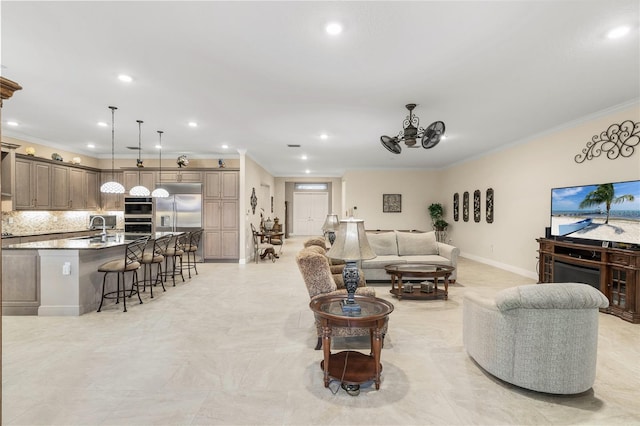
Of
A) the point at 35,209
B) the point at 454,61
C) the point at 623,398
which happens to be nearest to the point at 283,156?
the point at 35,209

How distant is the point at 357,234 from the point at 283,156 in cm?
648

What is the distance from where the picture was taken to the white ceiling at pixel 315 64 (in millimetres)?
2484

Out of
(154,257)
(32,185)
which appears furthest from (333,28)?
(32,185)

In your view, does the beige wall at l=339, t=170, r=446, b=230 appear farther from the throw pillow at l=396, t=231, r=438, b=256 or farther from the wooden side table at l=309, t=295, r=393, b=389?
the wooden side table at l=309, t=295, r=393, b=389

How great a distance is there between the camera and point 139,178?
7.72m

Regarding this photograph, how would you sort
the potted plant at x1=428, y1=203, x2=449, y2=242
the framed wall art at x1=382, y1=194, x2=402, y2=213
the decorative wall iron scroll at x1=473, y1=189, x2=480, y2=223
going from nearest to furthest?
the decorative wall iron scroll at x1=473, y1=189, x2=480, y2=223
the potted plant at x1=428, y1=203, x2=449, y2=242
the framed wall art at x1=382, y1=194, x2=402, y2=213

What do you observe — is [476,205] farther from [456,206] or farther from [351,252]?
[351,252]

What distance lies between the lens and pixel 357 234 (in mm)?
2627

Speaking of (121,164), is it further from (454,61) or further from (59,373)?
(454,61)

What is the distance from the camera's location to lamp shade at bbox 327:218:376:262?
2.57 meters

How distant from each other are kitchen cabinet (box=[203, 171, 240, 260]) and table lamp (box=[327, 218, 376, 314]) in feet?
18.4

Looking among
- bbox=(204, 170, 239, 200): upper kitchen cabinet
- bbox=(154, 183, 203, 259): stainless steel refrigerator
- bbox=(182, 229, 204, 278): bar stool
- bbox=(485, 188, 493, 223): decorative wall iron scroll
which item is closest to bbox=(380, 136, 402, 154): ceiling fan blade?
bbox=(485, 188, 493, 223): decorative wall iron scroll

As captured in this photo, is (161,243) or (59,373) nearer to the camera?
(59,373)

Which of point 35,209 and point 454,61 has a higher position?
point 454,61
